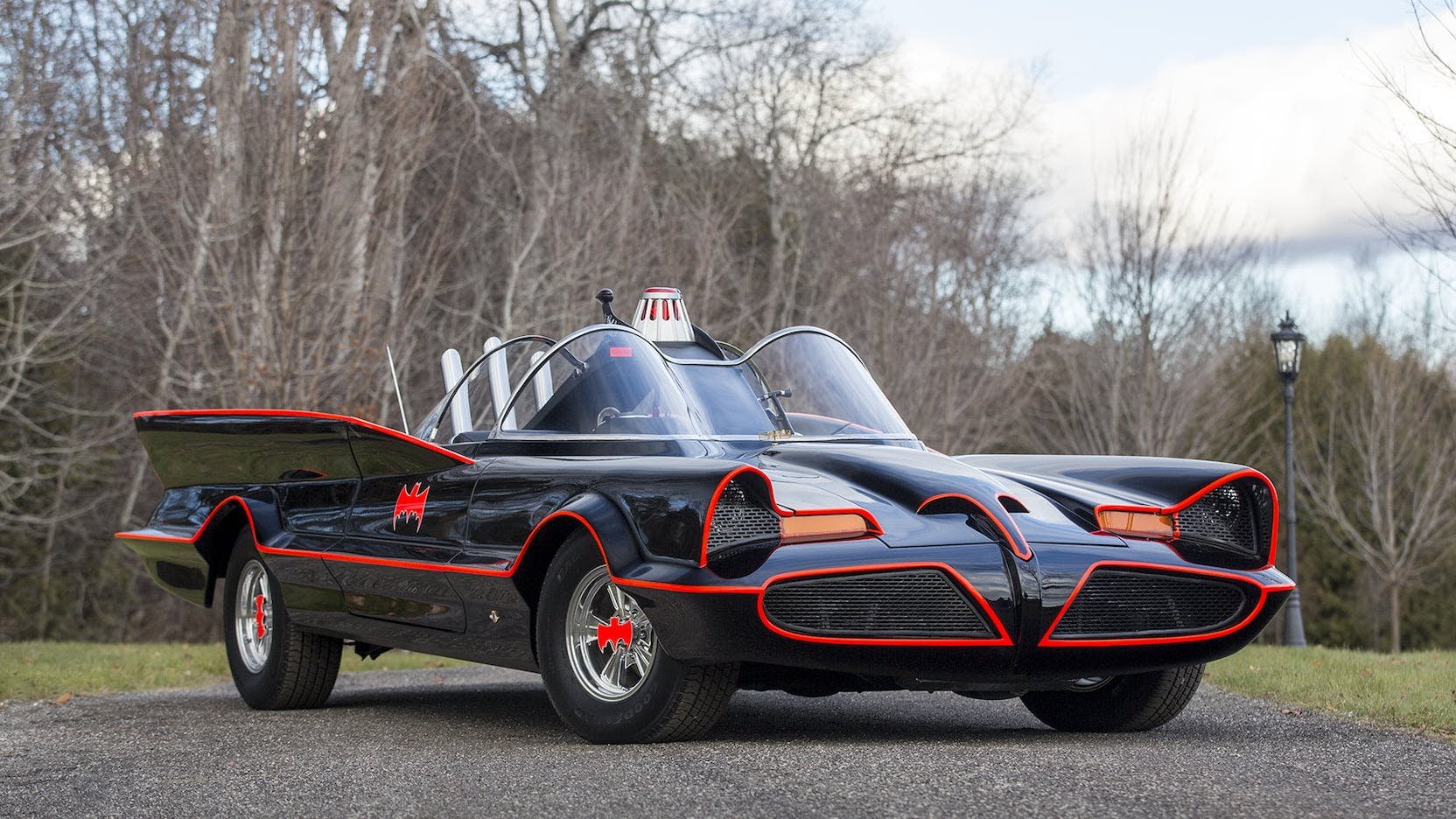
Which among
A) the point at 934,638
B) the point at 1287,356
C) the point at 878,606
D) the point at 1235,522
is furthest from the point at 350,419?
the point at 1287,356

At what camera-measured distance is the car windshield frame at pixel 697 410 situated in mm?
6145

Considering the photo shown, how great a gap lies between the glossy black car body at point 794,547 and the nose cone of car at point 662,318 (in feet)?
0.51

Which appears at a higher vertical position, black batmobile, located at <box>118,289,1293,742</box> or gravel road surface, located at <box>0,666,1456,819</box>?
black batmobile, located at <box>118,289,1293,742</box>

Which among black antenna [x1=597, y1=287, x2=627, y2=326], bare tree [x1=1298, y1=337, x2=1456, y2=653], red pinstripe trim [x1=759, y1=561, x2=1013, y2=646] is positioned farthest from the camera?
bare tree [x1=1298, y1=337, x2=1456, y2=653]

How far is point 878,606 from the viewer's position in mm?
4891

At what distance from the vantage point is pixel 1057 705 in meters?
6.30

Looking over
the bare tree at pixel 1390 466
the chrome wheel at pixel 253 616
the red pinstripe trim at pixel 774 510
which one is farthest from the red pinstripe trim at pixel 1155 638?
the bare tree at pixel 1390 466

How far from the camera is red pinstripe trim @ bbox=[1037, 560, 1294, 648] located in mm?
5047

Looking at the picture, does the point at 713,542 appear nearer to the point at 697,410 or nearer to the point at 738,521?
the point at 738,521

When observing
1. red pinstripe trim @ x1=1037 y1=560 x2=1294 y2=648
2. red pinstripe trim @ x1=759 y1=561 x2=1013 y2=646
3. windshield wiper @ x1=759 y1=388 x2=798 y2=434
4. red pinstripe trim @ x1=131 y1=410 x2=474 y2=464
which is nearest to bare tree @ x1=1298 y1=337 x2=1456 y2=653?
windshield wiper @ x1=759 y1=388 x2=798 y2=434

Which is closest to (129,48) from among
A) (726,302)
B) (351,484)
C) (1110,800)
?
(726,302)

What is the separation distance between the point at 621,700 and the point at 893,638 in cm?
98

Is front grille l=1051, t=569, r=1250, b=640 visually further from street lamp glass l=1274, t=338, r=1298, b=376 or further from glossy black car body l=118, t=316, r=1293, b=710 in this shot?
street lamp glass l=1274, t=338, r=1298, b=376

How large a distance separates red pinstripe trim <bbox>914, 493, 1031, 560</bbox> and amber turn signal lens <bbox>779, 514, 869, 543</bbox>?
26cm
